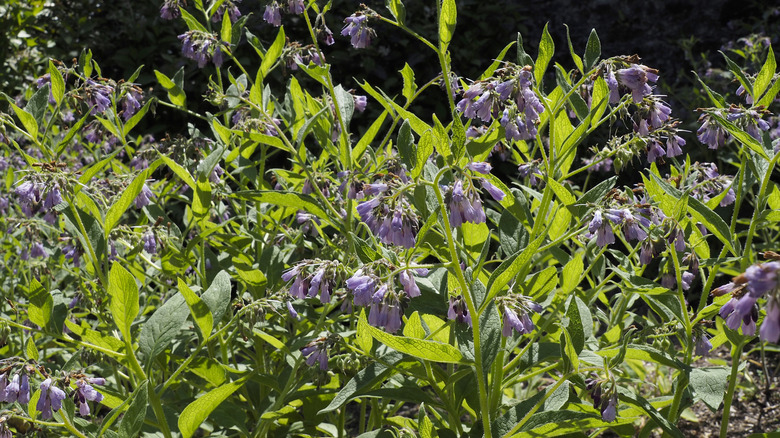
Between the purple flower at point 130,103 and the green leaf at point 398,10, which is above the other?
the green leaf at point 398,10

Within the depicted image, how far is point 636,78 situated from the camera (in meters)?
1.66

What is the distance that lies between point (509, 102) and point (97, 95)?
1243 mm

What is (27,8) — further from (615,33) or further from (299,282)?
(299,282)

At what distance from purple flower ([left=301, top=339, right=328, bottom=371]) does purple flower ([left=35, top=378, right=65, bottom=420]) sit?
54 cm

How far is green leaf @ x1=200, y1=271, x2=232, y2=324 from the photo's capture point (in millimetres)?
1866

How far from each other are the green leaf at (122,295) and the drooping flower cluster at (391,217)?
612 mm

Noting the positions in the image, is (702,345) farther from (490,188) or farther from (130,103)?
(130,103)

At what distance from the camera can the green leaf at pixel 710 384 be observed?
1.69 m

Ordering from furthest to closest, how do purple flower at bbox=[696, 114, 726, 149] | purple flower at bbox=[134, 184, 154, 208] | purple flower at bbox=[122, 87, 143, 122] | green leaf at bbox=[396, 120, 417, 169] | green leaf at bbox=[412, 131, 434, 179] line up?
purple flower at bbox=[122, 87, 143, 122], purple flower at bbox=[134, 184, 154, 208], purple flower at bbox=[696, 114, 726, 149], green leaf at bbox=[396, 120, 417, 169], green leaf at bbox=[412, 131, 434, 179]

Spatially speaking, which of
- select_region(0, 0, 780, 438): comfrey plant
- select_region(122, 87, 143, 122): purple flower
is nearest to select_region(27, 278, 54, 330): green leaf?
select_region(0, 0, 780, 438): comfrey plant

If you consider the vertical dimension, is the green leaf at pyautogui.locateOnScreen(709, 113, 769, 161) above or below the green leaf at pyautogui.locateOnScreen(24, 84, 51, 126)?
above

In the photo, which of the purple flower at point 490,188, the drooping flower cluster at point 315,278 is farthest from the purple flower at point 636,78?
the drooping flower cluster at point 315,278

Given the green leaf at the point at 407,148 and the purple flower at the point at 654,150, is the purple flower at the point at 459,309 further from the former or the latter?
the purple flower at the point at 654,150

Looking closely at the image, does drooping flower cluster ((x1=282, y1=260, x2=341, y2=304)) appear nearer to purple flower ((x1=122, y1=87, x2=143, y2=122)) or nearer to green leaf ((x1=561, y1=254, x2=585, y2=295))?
green leaf ((x1=561, y1=254, x2=585, y2=295))
